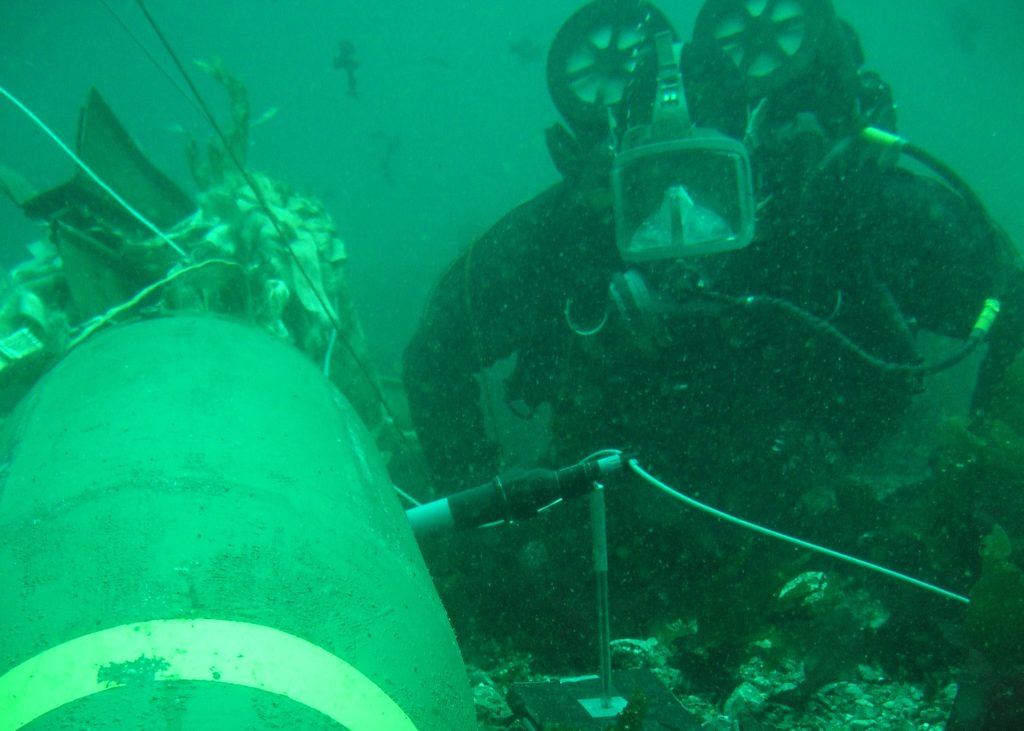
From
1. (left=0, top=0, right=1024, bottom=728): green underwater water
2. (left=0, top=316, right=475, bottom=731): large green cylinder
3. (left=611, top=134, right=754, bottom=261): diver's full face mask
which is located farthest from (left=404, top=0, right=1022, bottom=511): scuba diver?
(left=0, top=316, right=475, bottom=731): large green cylinder

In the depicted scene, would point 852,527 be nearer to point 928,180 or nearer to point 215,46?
point 928,180

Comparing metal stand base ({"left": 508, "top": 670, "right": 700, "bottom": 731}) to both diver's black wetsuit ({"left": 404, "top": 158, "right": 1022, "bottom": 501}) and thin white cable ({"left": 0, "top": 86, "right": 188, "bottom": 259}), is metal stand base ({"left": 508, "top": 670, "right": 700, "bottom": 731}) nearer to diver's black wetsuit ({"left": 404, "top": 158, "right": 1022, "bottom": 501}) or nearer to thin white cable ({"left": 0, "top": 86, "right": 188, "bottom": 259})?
diver's black wetsuit ({"left": 404, "top": 158, "right": 1022, "bottom": 501})

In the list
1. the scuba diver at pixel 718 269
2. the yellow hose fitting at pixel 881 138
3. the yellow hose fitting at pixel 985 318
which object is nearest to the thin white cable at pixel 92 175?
the scuba diver at pixel 718 269

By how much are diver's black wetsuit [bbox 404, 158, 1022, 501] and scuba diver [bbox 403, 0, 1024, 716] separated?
0.04 ft

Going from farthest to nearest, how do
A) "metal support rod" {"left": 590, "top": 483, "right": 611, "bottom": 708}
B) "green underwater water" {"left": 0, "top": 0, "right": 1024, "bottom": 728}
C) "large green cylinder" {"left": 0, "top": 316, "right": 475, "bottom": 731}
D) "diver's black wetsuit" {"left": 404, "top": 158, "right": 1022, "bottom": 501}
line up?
"diver's black wetsuit" {"left": 404, "top": 158, "right": 1022, "bottom": 501} → "green underwater water" {"left": 0, "top": 0, "right": 1024, "bottom": 728} → "metal support rod" {"left": 590, "top": 483, "right": 611, "bottom": 708} → "large green cylinder" {"left": 0, "top": 316, "right": 475, "bottom": 731}

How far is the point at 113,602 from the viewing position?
88cm

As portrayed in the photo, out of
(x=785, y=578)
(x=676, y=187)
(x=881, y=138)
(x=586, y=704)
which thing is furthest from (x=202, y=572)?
(x=881, y=138)

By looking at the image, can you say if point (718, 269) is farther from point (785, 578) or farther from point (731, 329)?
point (785, 578)

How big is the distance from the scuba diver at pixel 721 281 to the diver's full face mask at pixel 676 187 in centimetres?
1

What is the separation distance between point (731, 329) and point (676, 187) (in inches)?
34.2

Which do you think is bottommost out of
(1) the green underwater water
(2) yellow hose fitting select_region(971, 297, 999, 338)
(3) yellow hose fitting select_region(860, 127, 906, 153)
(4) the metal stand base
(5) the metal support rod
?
(1) the green underwater water

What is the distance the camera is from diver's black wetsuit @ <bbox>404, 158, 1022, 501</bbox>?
11.6 ft

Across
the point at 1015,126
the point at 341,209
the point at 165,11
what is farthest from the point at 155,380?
the point at 165,11

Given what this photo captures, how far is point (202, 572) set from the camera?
93 cm
